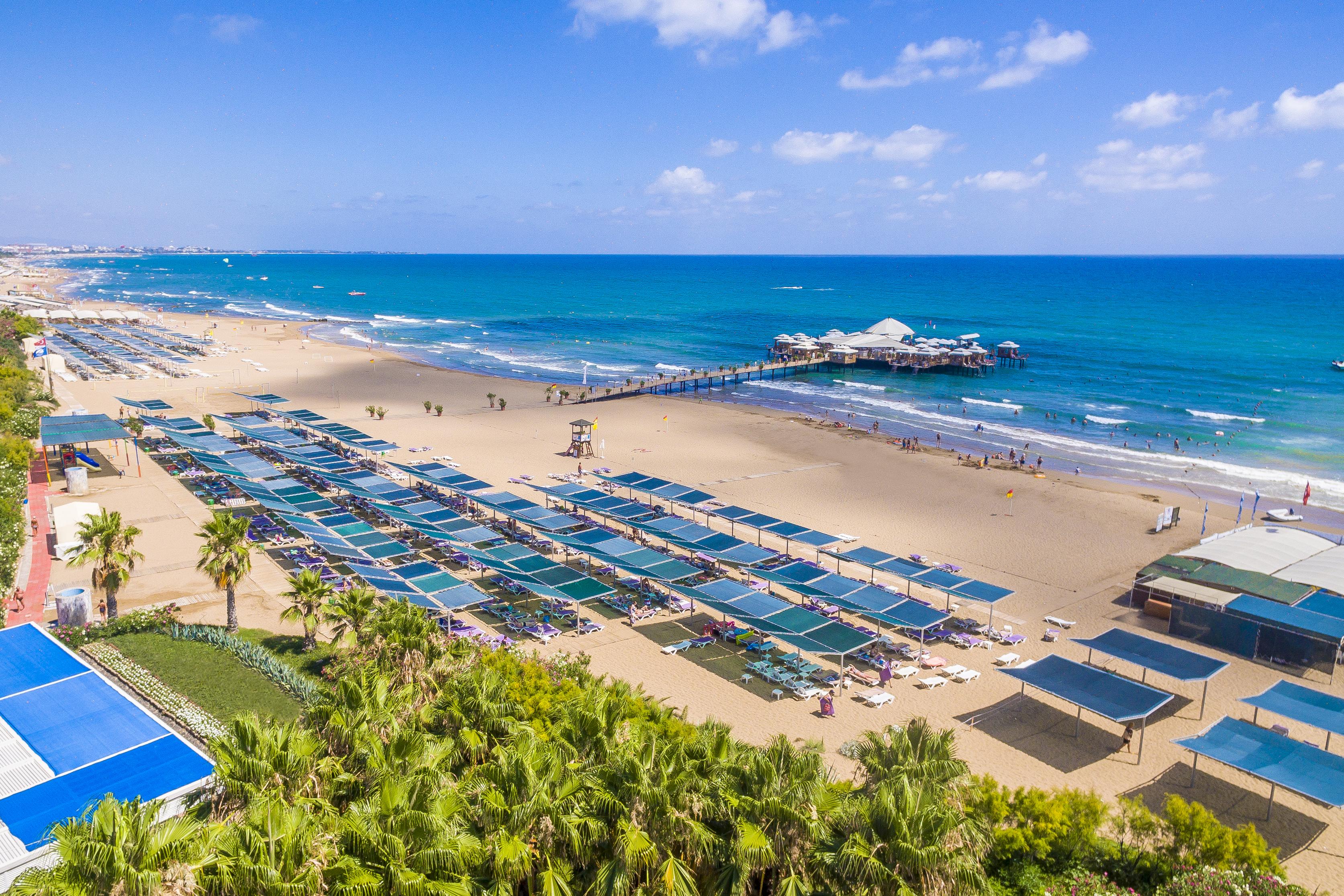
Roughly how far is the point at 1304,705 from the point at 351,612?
25.0 meters

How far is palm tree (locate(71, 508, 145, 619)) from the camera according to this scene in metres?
23.8

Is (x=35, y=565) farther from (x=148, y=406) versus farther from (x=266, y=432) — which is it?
(x=148, y=406)

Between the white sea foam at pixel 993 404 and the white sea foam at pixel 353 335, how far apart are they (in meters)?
77.5

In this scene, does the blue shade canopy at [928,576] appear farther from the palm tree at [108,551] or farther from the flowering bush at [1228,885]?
the palm tree at [108,551]

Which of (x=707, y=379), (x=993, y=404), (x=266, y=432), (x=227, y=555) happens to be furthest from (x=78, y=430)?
(x=993, y=404)

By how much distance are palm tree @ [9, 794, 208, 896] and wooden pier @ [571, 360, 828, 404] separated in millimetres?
61665

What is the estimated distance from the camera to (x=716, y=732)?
45.0ft

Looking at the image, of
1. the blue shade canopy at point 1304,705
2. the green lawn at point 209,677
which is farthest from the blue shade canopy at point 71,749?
the blue shade canopy at point 1304,705

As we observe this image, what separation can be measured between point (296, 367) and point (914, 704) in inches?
3101

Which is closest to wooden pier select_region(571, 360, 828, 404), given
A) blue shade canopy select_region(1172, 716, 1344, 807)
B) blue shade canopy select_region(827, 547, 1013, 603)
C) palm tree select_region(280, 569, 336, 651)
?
blue shade canopy select_region(827, 547, 1013, 603)

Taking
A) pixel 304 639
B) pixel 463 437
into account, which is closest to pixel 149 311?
pixel 463 437

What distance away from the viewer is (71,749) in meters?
16.4

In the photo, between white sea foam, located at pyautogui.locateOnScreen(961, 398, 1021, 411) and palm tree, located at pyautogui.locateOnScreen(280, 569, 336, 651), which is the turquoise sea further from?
palm tree, located at pyautogui.locateOnScreen(280, 569, 336, 651)

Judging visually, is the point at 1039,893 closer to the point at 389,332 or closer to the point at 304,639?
the point at 304,639
